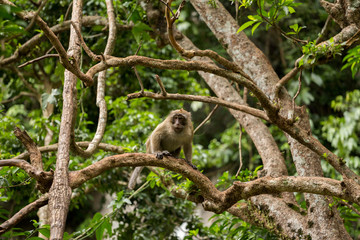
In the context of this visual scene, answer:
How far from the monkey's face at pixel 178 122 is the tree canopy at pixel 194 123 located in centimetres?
34

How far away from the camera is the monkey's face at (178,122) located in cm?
575

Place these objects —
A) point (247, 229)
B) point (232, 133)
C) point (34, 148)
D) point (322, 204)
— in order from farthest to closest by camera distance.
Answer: point (232, 133)
point (247, 229)
point (322, 204)
point (34, 148)

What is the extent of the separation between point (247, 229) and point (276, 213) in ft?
1.58

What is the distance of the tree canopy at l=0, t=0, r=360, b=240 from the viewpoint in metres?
3.61

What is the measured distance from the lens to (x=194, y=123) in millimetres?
7074

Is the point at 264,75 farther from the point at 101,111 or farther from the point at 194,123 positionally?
the point at 101,111

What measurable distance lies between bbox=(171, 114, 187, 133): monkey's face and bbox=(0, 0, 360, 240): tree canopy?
342 millimetres

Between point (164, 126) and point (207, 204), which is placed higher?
point (164, 126)

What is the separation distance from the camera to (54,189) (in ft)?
10.3

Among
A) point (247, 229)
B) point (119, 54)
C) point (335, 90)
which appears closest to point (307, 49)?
point (247, 229)

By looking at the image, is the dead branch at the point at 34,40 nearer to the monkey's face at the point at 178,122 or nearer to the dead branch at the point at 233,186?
the monkey's face at the point at 178,122

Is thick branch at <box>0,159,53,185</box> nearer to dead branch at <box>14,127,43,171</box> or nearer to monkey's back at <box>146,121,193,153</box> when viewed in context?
dead branch at <box>14,127,43,171</box>

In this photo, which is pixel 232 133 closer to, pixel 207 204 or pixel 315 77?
pixel 315 77

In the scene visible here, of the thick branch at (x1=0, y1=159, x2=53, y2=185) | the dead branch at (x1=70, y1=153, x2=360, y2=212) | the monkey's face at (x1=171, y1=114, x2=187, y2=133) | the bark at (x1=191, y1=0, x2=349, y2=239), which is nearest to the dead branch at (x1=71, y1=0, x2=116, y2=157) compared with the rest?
the dead branch at (x1=70, y1=153, x2=360, y2=212)
